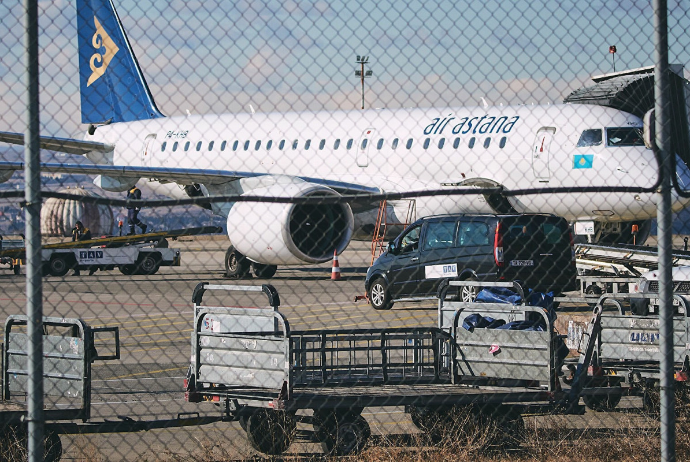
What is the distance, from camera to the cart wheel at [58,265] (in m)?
23.2

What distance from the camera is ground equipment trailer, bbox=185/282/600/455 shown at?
6496 mm

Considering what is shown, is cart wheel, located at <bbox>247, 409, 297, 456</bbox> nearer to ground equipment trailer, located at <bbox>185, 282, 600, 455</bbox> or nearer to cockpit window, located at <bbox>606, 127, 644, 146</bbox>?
ground equipment trailer, located at <bbox>185, 282, 600, 455</bbox>

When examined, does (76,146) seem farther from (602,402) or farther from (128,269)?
(602,402)

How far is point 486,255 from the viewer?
15109 mm

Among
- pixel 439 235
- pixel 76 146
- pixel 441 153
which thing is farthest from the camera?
pixel 76 146

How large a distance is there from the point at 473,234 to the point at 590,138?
5.53 metres

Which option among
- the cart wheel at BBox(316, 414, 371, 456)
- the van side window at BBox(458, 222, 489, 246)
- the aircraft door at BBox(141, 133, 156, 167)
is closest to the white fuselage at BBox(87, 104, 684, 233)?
the aircraft door at BBox(141, 133, 156, 167)

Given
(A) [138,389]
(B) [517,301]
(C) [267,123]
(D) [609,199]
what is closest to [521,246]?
(D) [609,199]

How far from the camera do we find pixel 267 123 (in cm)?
2577

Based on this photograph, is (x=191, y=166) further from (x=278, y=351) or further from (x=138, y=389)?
(x=278, y=351)

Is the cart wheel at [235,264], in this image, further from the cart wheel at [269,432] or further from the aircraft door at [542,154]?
the cart wheel at [269,432]

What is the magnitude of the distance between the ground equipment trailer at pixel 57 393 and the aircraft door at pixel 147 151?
21334mm

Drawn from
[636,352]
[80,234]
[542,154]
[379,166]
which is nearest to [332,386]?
[636,352]

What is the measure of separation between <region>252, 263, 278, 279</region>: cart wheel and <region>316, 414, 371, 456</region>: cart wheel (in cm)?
1602
